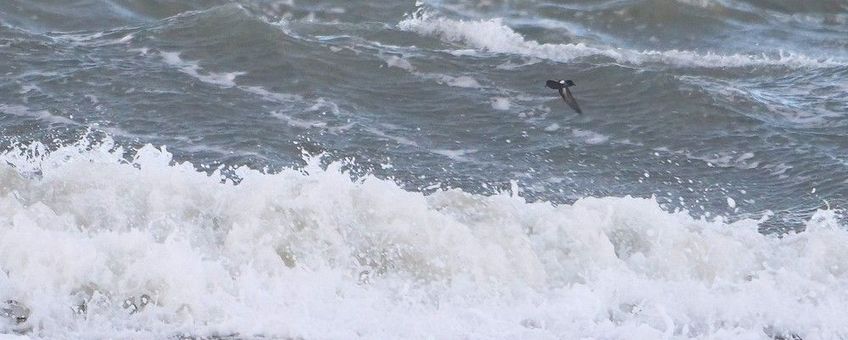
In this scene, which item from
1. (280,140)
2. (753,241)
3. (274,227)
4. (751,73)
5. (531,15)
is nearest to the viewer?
(274,227)

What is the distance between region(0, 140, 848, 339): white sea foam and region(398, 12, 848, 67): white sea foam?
5.36m

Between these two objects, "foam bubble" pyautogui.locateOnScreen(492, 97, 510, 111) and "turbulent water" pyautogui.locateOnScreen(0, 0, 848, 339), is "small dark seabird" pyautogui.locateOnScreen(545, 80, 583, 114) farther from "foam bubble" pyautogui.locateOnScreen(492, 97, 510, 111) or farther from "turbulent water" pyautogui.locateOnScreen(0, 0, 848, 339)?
"foam bubble" pyautogui.locateOnScreen(492, 97, 510, 111)

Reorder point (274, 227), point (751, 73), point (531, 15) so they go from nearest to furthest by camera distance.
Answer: point (274, 227) < point (751, 73) < point (531, 15)

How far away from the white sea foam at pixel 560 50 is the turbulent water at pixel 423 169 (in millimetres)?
45

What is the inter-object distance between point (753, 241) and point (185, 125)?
15.3 feet

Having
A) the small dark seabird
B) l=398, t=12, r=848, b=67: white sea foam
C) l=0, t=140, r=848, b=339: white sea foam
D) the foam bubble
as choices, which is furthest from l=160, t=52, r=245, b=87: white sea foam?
l=0, t=140, r=848, b=339: white sea foam

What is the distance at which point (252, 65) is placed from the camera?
12.9m

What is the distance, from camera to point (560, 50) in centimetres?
1418

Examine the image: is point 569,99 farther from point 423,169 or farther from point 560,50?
point 560,50

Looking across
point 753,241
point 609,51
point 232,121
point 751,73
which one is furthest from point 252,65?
point 753,241

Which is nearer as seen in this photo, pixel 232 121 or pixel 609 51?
pixel 232 121

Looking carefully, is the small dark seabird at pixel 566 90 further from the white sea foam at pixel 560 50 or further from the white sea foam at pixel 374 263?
the white sea foam at pixel 374 263

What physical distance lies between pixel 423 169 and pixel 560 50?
4.26 m

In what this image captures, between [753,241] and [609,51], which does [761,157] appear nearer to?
[753,241]
